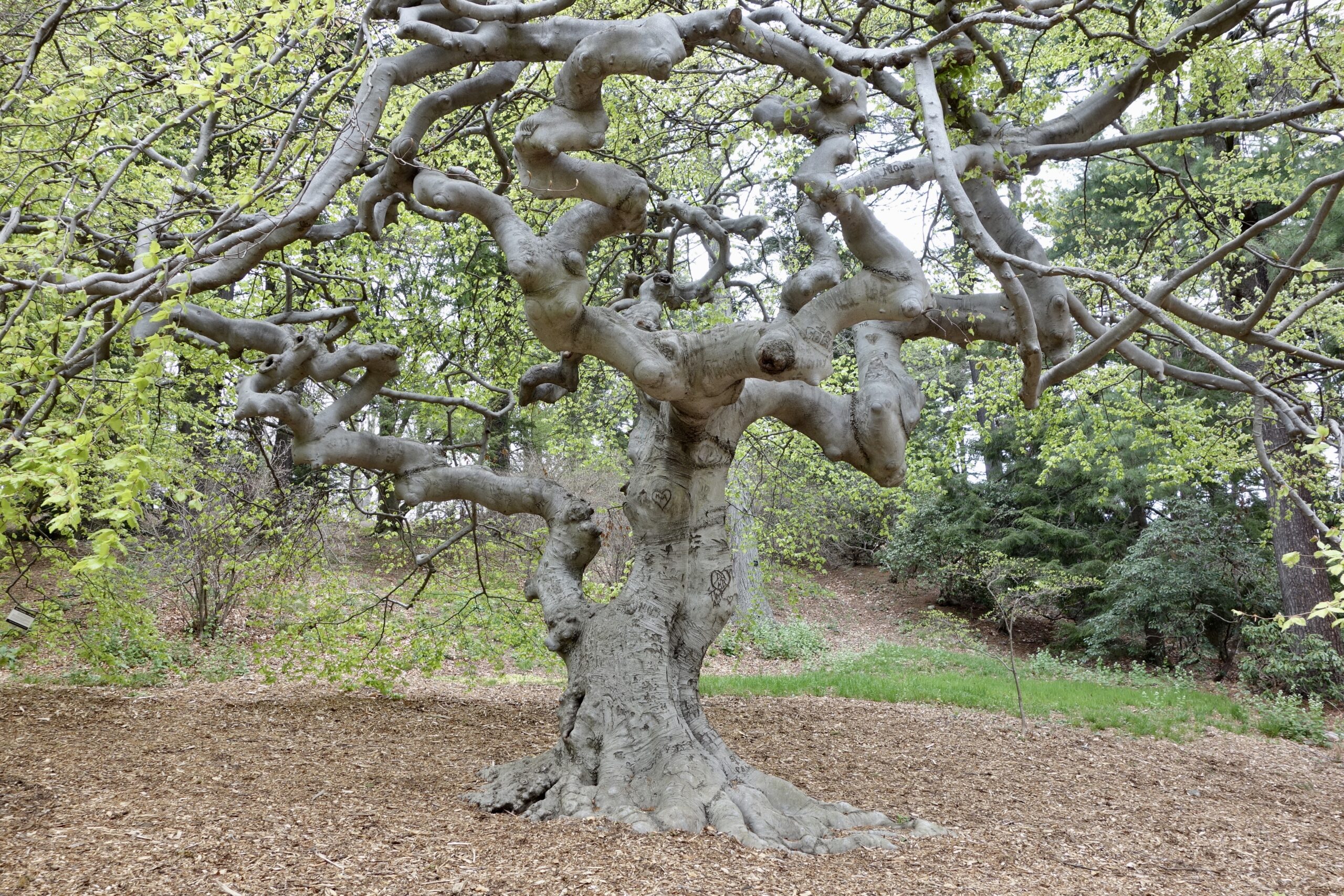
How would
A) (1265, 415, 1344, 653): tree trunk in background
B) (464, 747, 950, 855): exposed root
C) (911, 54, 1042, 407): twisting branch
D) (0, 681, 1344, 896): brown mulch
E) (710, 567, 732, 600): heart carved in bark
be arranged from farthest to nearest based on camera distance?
(1265, 415, 1344, 653): tree trunk in background < (710, 567, 732, 600): heart carved in bark < (464, 747, 950, 855): exposed root < (0, 681, 1344, 896): brown mulch < (911, 54, 1042, 407): twisting branch

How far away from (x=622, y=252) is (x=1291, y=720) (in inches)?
321

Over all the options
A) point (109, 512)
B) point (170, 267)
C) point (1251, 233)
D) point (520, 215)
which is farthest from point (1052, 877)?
point (520, 215)

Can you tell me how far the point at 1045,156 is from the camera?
5207mm

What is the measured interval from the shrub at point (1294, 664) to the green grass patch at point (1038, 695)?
0.65m

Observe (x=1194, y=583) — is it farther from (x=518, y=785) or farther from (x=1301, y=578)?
(x=518, y=785)

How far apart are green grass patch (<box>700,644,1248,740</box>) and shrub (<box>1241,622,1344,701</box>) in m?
0.65

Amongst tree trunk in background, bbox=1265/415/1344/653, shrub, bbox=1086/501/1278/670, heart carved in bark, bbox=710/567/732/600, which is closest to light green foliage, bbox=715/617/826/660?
shrub, bbox=1086/501/1278/670

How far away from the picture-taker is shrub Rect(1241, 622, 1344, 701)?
1012cm

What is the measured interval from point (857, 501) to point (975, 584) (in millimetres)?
7653

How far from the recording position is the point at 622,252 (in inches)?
261

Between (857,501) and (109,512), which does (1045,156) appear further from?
(857,501)

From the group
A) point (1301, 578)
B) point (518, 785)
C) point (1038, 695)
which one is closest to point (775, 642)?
point (1038, 695)

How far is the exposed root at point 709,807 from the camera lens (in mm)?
3852

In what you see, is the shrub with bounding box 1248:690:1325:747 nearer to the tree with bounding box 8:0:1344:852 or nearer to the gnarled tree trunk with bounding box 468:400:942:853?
the tree with bounding box 8:0:1344:852
